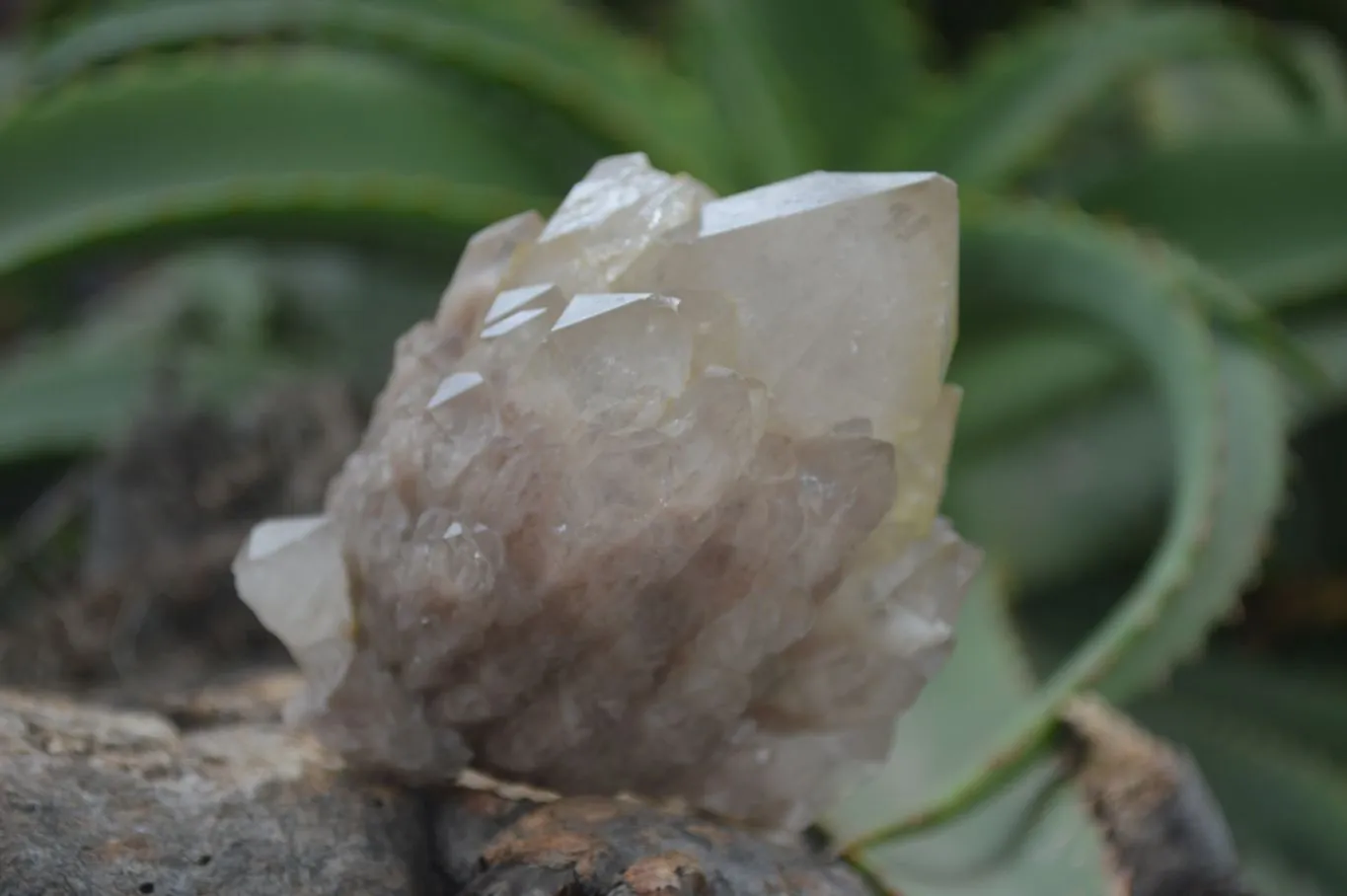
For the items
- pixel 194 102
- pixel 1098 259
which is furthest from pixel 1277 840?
pixel 194 102

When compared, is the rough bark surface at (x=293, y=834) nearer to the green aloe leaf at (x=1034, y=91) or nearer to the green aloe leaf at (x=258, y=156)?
the green aloe leaf at (x=258, y=156)

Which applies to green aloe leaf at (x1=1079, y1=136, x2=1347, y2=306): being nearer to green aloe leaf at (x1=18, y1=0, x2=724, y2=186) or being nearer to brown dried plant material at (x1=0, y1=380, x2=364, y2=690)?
green aloe leaf at (x1=18, y1=0, x2=724, y2=186)

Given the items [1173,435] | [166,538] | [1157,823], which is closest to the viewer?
[1157,823]

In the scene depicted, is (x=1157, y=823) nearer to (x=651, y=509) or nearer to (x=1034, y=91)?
(x=651, y=509)

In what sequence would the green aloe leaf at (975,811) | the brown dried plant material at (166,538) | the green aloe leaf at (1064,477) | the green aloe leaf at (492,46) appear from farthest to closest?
1. the green aloe leaf at (1064,477)
2. the green aloe leaf at (492,46)
3. the brown dried plant material at (166,538)
4. the green aloe leaf at (975,811)

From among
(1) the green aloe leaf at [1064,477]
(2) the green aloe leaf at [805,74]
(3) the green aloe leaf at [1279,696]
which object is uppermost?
(2) the green aloe leaf at [805,74]

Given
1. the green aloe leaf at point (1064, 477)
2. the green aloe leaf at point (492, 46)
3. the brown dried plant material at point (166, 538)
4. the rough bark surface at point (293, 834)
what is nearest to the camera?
the rough bark surface at point (293, 834)

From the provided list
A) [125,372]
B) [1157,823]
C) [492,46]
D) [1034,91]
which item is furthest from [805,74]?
[1157,823]

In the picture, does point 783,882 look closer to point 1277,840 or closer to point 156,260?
point 1277,840

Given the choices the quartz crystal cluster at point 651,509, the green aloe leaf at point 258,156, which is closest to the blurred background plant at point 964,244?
the green aloe leaf at point 258,156
